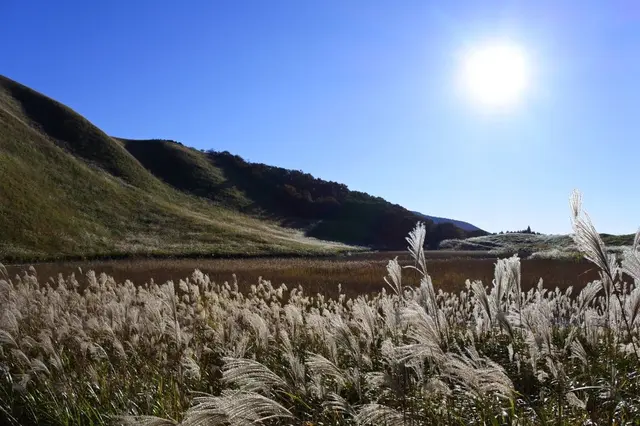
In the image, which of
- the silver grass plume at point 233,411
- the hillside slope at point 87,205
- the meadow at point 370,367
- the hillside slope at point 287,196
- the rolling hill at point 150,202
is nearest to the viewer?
the silver grass plume at point 233,411

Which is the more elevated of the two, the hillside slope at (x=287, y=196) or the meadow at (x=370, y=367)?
the hillside slope at (x=287, y=196)

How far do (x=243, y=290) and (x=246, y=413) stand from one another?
12274 mm

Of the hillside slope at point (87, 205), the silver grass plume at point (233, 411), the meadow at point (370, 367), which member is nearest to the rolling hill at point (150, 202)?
the hillside slope at point (87, 205)

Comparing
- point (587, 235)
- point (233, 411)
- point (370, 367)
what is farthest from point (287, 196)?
point (233, 411)

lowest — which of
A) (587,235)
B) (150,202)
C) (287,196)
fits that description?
(587,235)

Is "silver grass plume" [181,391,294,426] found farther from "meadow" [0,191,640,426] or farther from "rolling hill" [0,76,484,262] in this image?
"rolling hill" [0,76,484,262]

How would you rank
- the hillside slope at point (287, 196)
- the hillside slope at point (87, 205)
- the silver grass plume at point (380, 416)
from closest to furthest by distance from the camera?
1. the silver grass plume at point (380, 416)
2. the hillside slope at point (87, 205)
3. the hillside slope at point (287, 196)

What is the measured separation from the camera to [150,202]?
218ft

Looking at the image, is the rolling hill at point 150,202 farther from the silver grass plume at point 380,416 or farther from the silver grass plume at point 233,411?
the silver grass plume at point 233,411

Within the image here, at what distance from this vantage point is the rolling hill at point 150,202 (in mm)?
46438

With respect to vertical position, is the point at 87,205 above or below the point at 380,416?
above

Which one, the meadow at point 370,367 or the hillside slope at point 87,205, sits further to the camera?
A: the hillside slope at point 87,205

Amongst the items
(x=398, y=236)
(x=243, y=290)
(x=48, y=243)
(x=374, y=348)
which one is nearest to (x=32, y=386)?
(x=374, y=348)

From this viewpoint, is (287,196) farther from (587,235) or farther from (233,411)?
(233,411)
